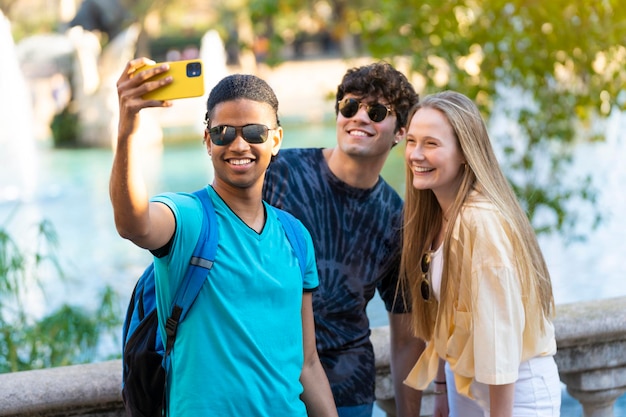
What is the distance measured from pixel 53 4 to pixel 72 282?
40.9 m

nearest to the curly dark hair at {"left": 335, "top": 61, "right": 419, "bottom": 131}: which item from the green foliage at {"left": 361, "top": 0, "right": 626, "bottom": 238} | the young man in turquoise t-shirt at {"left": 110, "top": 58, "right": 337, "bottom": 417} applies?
the young man in turquoise t-shirt at {"left": 110, "top": 58, "right": 337, "bottom": 417}

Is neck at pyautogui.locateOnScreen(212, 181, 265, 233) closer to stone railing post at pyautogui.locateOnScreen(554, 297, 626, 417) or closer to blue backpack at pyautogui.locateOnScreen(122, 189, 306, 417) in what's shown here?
blue backpack at pyautogui.locateOnScreen(122, 189, 306, 417)

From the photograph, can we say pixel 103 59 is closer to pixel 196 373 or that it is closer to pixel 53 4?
pixel 196 373

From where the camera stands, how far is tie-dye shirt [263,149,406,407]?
2773mm

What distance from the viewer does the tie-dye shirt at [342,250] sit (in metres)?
2.77

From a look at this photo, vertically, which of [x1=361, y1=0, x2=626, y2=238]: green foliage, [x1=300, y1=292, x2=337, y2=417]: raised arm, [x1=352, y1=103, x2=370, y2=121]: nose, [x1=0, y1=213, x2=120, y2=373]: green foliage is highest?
[x1=361, y1=0, x2=626, y2=238]: green foliage

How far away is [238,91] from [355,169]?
68 centimetres

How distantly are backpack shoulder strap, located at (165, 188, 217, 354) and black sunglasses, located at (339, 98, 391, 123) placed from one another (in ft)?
2.84

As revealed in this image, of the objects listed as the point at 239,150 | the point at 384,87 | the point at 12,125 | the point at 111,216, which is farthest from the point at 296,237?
the point at 12,125

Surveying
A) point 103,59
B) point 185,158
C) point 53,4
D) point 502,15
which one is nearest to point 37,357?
point 502,15

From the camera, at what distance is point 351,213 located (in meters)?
2.85

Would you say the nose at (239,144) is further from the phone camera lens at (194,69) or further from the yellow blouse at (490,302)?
the yellow blouse at (490,302)

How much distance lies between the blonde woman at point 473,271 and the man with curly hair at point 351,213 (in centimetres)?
13

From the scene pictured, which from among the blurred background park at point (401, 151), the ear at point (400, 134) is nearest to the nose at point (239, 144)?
the blurred background park at point (401, 151)
